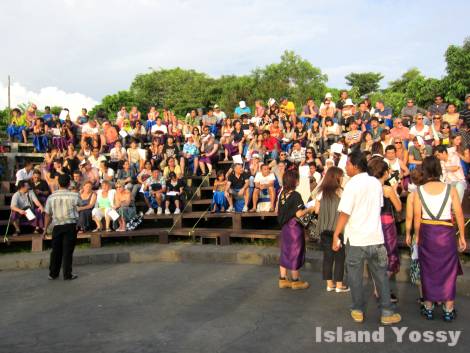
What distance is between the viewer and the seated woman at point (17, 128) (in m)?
16.1

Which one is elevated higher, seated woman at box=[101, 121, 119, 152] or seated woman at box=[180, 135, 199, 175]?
seated woman at box=[101, 121, 119, 152]

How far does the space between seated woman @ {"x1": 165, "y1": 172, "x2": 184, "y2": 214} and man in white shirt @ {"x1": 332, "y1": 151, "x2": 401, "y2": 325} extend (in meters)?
6.87

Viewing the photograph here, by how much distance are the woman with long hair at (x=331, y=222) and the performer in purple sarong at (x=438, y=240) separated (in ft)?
4.51

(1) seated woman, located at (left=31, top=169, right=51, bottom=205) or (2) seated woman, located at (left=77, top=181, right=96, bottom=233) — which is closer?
(2) seated woman, located at (left=77, top=181, right=96, bottom=233)

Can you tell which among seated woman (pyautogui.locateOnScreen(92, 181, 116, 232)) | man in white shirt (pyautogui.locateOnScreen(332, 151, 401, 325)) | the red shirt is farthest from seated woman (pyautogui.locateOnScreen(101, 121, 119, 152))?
man in white shirt (pyautogui.locateOnScreen(332, 151, 401, 325))

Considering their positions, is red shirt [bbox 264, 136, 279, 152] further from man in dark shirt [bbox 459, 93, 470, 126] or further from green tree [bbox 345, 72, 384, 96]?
green tree [bbox 345, 72, 384, 96]

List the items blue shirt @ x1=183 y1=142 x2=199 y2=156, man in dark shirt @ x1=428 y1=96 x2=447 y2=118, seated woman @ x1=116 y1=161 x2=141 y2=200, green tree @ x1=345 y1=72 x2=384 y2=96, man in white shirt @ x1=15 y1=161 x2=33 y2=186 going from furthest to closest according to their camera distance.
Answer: green tree @ x1=345 y1=72 x2=384 y2=96
man in dark shirt @ x1=428 y1=96 x2=447 y2=118
blue shirt @ x1=183 y1=142 x2=199 y2=156
man in white shirt @ x1=15 y1=161 x2=33 y2=186
seated woman @ x1=116 y1=161 x2=141 y2=200

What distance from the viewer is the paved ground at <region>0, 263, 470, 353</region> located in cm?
474

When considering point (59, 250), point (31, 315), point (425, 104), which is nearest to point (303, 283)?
point (31, 315)

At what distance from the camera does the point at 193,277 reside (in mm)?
7898

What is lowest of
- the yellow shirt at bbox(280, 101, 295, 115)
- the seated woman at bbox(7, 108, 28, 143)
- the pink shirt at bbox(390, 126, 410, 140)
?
the pink shirt at bbox(390, 126, 410, 140)

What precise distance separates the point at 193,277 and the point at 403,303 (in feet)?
11.2

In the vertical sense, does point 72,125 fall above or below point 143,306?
above

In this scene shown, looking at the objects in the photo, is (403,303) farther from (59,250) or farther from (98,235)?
(98,235)
